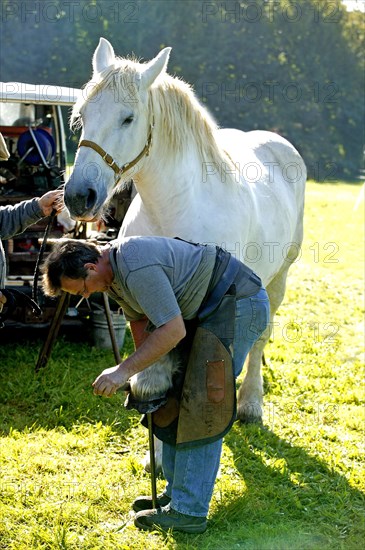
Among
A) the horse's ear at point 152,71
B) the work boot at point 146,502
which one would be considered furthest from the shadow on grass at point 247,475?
the horse's ear at point 152,71

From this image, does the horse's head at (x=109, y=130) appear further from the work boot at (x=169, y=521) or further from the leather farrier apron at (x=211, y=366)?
the work boot at (x=169, y=521)

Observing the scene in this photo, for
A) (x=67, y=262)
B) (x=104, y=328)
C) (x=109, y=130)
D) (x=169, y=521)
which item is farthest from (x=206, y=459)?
(x=104, y=328)

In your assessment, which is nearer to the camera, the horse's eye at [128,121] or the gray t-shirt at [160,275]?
the gray t-shirt at [160,275]

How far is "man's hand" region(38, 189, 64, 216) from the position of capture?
4008mm

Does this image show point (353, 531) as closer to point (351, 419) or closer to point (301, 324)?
point (351, 419)

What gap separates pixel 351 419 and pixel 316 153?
115 ft

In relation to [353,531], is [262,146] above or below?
above

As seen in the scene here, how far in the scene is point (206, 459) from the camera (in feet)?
11.6

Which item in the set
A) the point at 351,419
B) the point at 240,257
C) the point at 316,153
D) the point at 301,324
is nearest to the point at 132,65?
the point at 240,257

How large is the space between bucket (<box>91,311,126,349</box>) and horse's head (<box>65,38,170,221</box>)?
2.71 m

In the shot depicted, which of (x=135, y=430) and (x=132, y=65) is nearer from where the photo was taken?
(x=132, y=65)

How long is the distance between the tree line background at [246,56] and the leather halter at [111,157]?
2836 centimetres

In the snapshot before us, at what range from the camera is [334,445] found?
4918mm

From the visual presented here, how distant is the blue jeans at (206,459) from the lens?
353 centimetres
